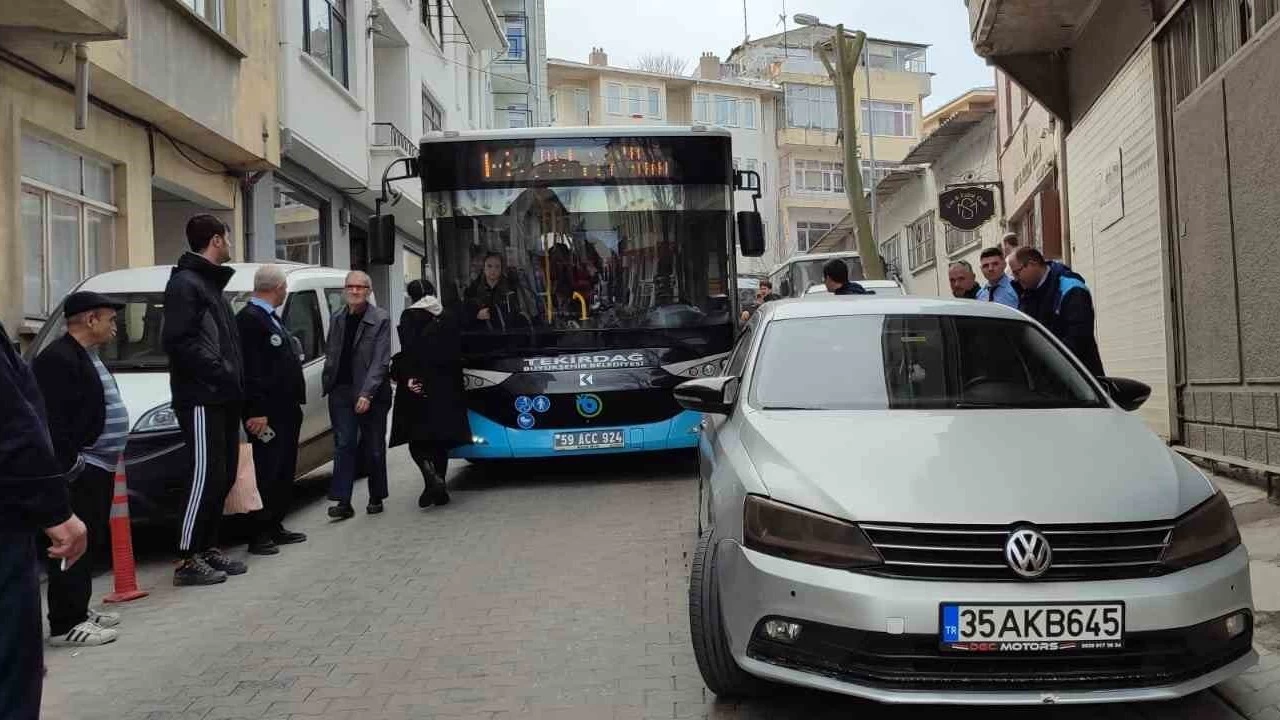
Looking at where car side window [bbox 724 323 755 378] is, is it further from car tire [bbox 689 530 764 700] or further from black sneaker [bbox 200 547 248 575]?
black sneaker [bbox 200 547 248 575]

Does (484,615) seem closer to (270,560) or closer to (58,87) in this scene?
(270,560)

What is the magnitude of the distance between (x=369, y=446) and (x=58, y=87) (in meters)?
5.28

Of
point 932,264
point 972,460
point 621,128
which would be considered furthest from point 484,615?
point 932,264

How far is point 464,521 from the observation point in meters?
8.66

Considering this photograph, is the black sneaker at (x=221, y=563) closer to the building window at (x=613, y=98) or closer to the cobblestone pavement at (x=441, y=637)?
the cobblestone pavement at (x=441, y=637)

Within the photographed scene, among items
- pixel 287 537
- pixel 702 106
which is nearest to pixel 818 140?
pixel 702 106

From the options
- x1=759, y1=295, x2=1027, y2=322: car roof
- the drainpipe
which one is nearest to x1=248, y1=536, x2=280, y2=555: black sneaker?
x1=759, y1=295, x2=1027, y2=322: car roof

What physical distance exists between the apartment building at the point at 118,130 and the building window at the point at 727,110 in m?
46.4

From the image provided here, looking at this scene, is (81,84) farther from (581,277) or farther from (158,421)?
(581,277)

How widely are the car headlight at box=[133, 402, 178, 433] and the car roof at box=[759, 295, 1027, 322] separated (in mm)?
4028

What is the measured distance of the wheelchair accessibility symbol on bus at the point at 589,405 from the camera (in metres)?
9.86

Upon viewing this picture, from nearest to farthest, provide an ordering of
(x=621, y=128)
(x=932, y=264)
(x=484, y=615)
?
(x=484, y=615) → (x=621, y=128) → (x=932, y=264)

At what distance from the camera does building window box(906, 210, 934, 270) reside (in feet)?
101

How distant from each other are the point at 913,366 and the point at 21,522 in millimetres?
3524
